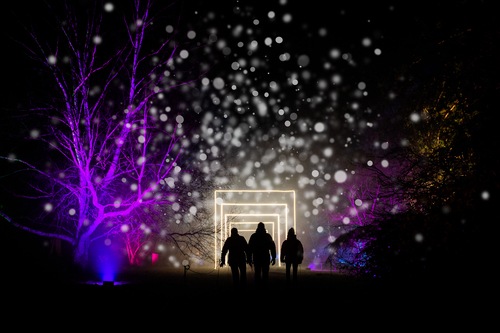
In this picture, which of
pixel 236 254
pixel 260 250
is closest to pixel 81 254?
pixel 236 254

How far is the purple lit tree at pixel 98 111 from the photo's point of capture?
1289 cm

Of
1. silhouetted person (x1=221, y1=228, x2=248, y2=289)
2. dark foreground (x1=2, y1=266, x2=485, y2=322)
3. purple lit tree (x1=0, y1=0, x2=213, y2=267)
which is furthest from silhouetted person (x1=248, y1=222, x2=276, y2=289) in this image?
purple lit tree (x1=0, y1=0, x2=213, y2=267)

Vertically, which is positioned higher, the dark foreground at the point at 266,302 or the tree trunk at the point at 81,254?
the tree trunk at the point at 81,254

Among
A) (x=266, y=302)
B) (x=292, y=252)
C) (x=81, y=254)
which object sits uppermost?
(x=292, y=252)

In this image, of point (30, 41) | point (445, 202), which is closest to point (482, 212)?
point (445, 202)

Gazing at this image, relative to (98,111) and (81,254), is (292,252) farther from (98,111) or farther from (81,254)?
(98,111)

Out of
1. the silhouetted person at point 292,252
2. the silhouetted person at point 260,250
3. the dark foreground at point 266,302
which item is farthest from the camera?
the silhouetted person at point 292,252

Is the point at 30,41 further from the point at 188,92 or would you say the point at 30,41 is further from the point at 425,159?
the point at 425,159

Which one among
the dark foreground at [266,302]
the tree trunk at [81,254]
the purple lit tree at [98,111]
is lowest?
the dark foreground at [266,302]

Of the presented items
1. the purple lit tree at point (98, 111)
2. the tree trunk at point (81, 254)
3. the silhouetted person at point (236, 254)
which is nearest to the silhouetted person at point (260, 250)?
the silhouetted person at point (236, 254)

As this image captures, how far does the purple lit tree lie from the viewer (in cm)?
1289

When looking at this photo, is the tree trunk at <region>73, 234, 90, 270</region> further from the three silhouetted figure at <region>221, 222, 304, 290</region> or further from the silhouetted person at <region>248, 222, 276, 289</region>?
the silhouetted person at <region>248, 222, 276, 289</region>

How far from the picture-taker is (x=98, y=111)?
13320mm

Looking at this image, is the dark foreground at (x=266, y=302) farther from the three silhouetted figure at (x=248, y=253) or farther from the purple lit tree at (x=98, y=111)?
the purple lit tree at (x=98, y=111)
